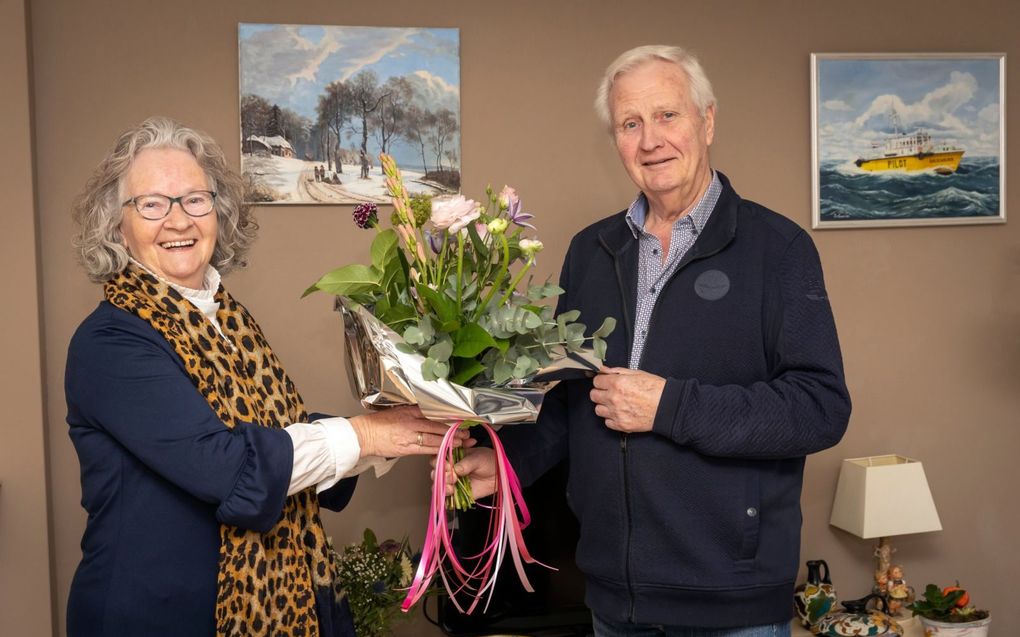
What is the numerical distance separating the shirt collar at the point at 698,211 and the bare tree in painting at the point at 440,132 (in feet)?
4.47

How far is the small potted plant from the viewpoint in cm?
334

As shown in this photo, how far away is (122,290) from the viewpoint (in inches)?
72.7

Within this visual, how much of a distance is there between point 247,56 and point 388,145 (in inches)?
21.8

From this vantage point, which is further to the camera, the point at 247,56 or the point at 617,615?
the point at 247,56

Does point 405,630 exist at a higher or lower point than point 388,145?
lower

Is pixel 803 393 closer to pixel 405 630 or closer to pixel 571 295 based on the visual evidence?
pixel 571 295

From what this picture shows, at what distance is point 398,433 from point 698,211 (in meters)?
0.79

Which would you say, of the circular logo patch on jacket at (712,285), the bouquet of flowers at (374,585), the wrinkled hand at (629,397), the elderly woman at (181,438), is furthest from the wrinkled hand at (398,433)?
the bouquet of flowers at (374,585)

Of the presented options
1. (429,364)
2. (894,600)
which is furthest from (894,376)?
(429,364)

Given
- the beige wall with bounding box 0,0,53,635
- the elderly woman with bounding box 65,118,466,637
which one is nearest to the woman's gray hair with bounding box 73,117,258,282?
the elderly woman with bounding box 65,118,466,637

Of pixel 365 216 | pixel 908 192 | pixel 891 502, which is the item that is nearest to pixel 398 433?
pixel 365 216

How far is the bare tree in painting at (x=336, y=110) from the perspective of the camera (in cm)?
335

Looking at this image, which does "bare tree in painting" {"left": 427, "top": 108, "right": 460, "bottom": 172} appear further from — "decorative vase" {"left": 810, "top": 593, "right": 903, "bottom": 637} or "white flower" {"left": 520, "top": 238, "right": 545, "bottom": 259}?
"decorative vase" {"left": 810, "top": 593, "right": 903, "bottom": 637}

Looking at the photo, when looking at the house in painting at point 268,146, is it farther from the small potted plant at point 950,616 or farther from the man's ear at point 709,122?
the small potted plant at point 950,616
